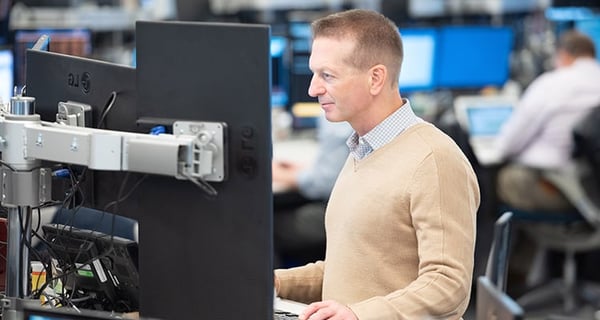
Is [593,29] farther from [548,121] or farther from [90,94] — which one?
[90,94]

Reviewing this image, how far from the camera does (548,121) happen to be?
5695mm

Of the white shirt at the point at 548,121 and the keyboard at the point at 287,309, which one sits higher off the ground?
the white shirt at the point at 548,121

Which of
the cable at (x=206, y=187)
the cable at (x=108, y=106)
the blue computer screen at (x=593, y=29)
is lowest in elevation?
the cable at (x=206, y=187)

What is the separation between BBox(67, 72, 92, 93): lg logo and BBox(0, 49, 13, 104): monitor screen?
2.56 meters

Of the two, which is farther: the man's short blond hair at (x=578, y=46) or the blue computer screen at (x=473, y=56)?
the blue computer screen at (x=473, y=56)

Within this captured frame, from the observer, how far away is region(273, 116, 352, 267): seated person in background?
15.3 feet

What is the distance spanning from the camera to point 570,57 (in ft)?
19.4

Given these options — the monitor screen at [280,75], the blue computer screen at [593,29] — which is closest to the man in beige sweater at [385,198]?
the monitor screen at [280,75]

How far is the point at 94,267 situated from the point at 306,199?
2.79 m

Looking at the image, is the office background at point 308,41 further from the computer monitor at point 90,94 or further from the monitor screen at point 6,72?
the computer monitor at point 90,94

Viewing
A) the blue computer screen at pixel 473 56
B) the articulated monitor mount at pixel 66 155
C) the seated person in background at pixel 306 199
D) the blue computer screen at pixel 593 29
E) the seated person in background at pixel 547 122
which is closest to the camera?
the articulated monitor mount at pixel 66 155

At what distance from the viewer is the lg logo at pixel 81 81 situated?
2283 millimetres

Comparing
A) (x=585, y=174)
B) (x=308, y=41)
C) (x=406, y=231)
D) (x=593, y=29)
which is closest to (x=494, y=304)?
(x=406, y=231)

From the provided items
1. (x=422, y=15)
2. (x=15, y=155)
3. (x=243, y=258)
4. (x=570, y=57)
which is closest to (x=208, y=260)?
(x=243, y=258)
